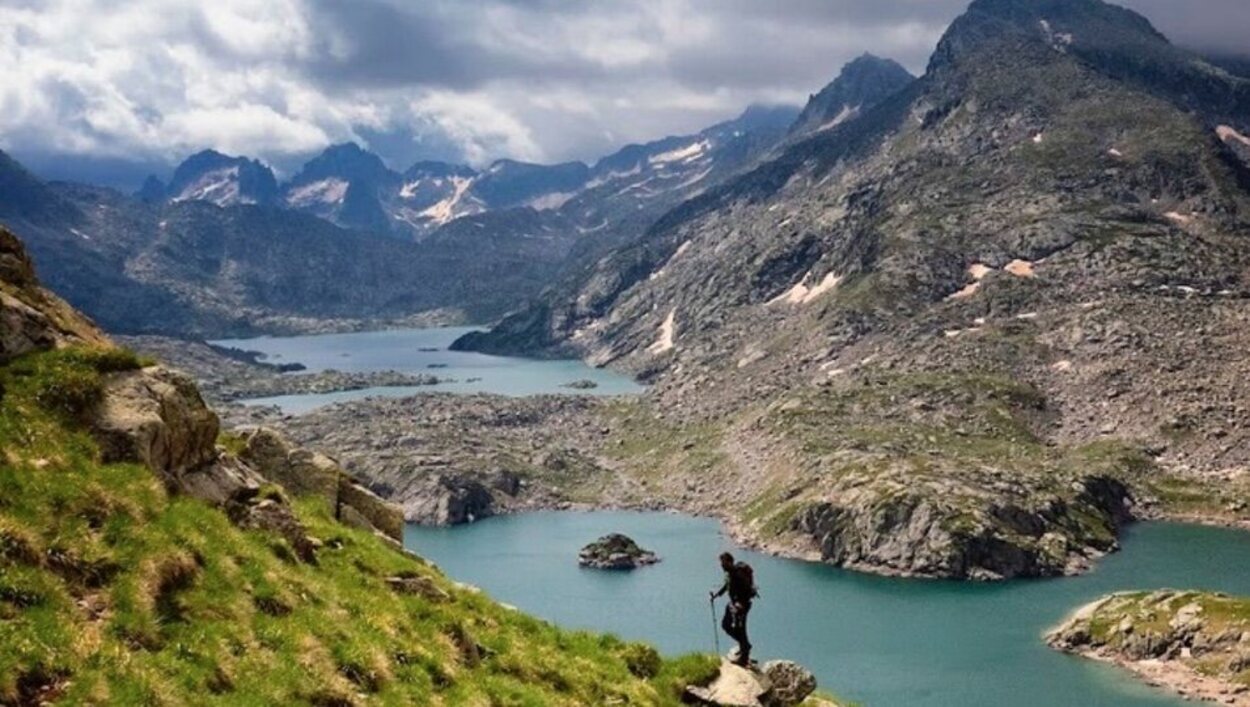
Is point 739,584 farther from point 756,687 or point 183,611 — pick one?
point 183,611

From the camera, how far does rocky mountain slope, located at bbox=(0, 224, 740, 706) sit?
755 inches

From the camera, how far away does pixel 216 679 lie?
65.2 ft

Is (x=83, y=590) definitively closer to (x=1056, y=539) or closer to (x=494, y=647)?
(x=494, y=647)

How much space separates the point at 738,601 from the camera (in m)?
33.8

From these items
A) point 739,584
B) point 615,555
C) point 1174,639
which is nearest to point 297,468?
point 739,584

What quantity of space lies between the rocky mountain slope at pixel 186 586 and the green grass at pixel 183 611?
48 mm

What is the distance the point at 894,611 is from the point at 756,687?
444ft

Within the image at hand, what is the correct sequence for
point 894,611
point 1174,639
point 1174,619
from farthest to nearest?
point 894,611
point 1174,619
point 1174,639

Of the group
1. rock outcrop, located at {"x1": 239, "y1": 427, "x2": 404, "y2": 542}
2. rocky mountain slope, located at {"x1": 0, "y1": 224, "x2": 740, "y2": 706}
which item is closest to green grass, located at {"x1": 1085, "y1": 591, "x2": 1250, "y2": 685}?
rock outcrop, located at {"x1": 239, "y1": 427, "x2": 404, "y2": 542}

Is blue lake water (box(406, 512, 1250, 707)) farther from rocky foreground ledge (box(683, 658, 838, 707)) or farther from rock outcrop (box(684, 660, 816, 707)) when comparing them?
rock outcrop (box(684, 660, 816, 707))

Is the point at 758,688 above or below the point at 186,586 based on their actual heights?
below

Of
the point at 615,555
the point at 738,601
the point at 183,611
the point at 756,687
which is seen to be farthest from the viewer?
the point at 615,555

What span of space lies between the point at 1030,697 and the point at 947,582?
54153 millimetres

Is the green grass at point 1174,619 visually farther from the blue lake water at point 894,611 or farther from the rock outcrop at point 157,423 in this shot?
the rock outcrop at point 157,423
